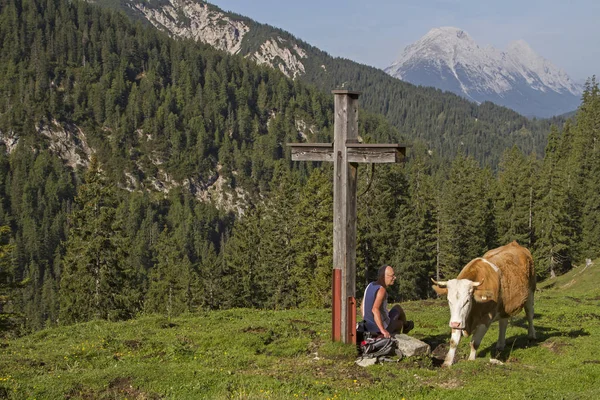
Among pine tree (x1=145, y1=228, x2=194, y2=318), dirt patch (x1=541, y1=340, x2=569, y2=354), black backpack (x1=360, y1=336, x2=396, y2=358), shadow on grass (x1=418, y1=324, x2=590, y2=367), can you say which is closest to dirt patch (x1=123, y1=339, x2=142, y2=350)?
black backpack (x1=360, y1=336, x2=396, y2=358)

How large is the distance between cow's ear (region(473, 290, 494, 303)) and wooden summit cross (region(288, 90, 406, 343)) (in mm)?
2576

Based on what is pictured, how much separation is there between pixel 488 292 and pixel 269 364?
5045 millimetres

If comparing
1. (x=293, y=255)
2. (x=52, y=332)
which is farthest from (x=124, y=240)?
(x=52, y=332)

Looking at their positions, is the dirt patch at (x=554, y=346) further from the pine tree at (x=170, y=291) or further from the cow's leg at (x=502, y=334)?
the pine tree at (x=170, y=291)

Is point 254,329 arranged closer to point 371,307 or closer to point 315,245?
point 371,307

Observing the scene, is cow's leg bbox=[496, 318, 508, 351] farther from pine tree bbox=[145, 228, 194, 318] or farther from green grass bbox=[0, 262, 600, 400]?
pine tree bbox=[145, 228, 194, 318]

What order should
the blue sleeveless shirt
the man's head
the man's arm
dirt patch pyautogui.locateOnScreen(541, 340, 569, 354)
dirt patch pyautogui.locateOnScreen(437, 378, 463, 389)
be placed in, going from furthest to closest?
dirt patch pyautogui.locateOnScreen(541, 340, 569, 354) → the blue sleeveless shirt → the man's head → the man's arm → dirt patch pyautogui.locateOnScreen(437, 378, 463, 389)

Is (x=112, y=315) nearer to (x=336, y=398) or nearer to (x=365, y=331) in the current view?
(x=365, y=331)

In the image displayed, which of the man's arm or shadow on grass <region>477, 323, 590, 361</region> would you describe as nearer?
the man's arm

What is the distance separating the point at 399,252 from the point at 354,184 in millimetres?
41409

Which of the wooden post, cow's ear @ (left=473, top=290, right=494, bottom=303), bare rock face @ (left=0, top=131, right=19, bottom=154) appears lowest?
cow's ear @ (left=473, top=290, right=494, bottom=303)

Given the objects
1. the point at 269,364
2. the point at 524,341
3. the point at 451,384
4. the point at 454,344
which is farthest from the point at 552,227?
the point at 451,384

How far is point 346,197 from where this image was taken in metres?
12.3

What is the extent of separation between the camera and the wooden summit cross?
478 inches
